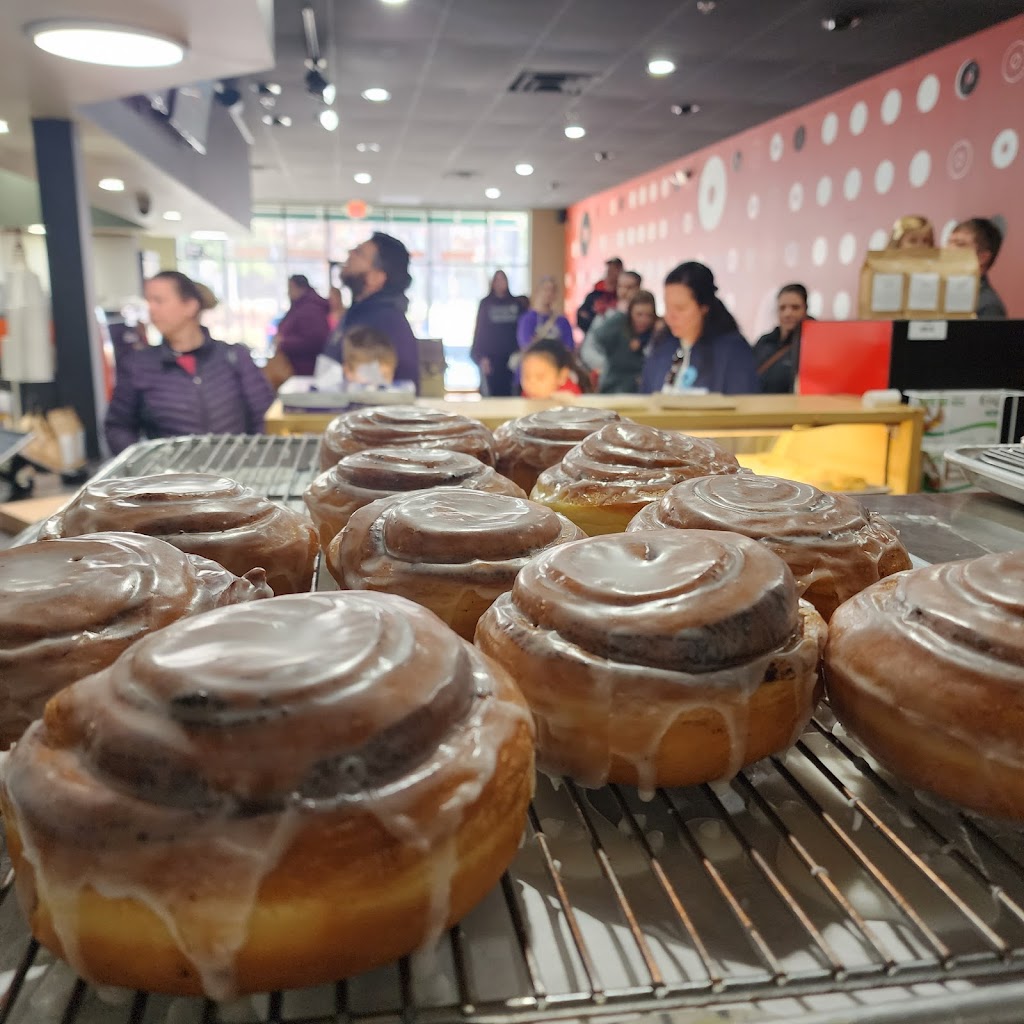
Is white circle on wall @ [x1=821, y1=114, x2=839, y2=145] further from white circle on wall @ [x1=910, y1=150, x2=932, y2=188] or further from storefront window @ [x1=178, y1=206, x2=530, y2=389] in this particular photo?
storefront window @ [x1=178, y1=206, x2=530, y2=389]

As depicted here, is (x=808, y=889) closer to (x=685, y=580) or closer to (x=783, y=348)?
(x=685, y=580)

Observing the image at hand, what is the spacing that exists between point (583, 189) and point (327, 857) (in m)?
15.3

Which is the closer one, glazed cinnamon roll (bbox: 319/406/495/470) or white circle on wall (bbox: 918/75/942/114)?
glazed cinnamon roll (bbox: 319/406/495/470)

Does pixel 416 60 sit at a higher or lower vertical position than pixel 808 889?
higher

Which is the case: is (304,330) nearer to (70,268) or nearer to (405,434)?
(70,268)

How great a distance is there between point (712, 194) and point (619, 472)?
9.73 m

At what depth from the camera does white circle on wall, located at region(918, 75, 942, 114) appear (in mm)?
6215

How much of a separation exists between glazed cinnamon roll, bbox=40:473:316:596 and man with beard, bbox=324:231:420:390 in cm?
349

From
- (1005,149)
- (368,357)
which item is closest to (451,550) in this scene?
(368,357)

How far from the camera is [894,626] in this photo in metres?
0.94

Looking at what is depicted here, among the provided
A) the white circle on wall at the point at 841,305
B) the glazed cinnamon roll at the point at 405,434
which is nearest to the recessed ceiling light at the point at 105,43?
the glazed cinnamon roll at the point at 405,434

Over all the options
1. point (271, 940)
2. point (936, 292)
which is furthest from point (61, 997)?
point (936, 292)

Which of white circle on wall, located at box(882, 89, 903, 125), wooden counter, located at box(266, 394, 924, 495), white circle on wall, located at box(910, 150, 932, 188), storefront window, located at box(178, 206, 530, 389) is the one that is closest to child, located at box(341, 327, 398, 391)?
wooden counter, located at box(266, 394, 924, 495)

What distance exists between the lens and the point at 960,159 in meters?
5.95
